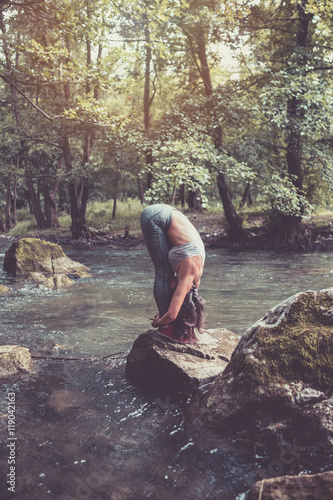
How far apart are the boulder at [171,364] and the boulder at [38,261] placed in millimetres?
7817

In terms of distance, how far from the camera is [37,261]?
12.4 metres

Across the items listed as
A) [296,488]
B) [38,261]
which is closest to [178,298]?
[296,488]

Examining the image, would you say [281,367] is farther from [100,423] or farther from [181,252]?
[100,423]

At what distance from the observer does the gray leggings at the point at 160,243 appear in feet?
13.5

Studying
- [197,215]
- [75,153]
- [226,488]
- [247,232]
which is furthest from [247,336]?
[75,153]

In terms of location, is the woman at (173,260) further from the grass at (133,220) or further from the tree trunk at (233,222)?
the grass at (133,220)

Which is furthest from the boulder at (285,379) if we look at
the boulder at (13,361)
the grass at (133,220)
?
the grass at (133,220)

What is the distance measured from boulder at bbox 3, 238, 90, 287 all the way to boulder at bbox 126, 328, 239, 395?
7.82 m

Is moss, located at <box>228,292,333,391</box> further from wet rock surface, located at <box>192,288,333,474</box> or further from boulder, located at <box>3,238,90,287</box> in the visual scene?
boulder, located at <box>3,238,90,287</box>

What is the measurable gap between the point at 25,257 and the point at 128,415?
31.8 ft

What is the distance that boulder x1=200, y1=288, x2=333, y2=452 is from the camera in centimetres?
293

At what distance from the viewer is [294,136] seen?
15984 millimetres

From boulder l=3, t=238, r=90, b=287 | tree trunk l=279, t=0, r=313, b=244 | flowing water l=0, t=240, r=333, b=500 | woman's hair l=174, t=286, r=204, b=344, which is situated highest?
tree trunk l=279, t=0, r=313, b=244

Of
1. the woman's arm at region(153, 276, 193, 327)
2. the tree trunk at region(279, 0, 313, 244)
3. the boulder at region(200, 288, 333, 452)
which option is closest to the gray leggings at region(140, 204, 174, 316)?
the woman's arm at region(153, 276, 193, 327)
